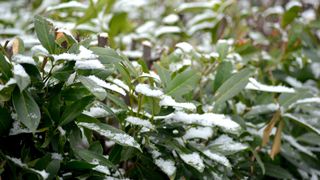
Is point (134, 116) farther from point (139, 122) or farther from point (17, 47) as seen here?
point (17, 47)

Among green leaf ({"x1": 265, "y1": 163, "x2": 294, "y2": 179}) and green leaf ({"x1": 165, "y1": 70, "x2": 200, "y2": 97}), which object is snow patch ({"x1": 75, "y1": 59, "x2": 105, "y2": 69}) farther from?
green leaf ({"x1": 265, "y1": 163, "x2": 294, "y2": 179})

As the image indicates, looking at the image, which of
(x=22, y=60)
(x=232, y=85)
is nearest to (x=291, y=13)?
(x=232, y=85)

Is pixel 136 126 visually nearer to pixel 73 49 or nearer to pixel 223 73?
pixel 73 49


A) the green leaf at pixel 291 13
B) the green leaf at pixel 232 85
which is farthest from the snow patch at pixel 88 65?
the green leaf at pixel 291 13

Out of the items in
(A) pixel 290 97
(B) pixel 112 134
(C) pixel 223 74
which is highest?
(B) pixel 112 134

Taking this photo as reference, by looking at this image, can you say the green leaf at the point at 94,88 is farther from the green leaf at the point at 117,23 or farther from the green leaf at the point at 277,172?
the green leaf at the point at 117,23

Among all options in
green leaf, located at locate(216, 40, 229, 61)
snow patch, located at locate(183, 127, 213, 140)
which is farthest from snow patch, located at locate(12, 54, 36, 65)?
green leaf, located at locate(216, 40, 229, 61)
